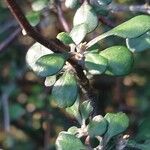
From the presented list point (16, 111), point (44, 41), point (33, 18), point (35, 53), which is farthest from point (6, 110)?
point (44, 41)

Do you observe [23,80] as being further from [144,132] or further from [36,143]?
[144,132]

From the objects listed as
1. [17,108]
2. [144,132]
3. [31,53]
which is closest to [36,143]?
[17,108]

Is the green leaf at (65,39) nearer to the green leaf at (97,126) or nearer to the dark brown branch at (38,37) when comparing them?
the dark brown branch at (38,37)

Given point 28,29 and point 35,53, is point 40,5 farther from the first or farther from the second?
point 28,29

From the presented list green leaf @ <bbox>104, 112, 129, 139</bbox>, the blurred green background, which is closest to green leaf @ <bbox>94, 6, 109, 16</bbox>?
green leaf @ <bbox>104, 112, 129, 139</bbox>

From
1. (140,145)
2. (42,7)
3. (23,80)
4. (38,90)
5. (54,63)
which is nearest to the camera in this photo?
(54,63)

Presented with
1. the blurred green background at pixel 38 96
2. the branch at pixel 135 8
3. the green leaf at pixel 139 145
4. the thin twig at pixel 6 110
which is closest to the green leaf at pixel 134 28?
the green leaf at pixel 139 145

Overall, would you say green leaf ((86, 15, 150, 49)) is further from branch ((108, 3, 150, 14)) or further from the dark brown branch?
branch ((108, 3, 150, 14))
